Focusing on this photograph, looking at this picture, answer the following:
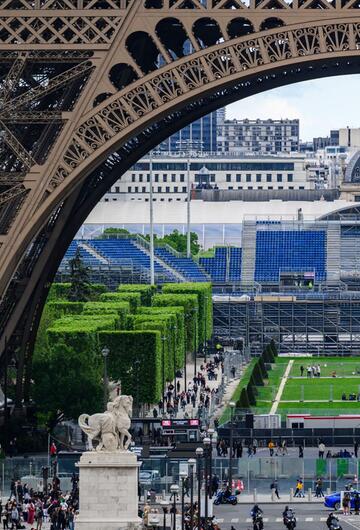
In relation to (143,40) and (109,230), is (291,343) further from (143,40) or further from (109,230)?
(143,40)

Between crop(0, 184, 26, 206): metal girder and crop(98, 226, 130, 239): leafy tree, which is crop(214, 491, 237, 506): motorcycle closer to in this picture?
crop(0, 184, 26, 206): metal girder

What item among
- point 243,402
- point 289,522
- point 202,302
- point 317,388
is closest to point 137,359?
point 243,402

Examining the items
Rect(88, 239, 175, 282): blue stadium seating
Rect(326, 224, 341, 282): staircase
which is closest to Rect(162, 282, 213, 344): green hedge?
Rect(88, 239, 175, 282): blue stadium seating

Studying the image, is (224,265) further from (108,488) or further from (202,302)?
(108,488)

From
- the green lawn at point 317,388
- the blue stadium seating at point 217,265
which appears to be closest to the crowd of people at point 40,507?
the green lawn at point 317,388

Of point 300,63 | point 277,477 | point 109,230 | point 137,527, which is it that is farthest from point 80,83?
point 109,230

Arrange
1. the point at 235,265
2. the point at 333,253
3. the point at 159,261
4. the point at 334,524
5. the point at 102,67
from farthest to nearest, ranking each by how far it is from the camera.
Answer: the point at 333,253 < the point at 235,265 < the point at 159,261 < the point at 334,524 < the point at 102,67

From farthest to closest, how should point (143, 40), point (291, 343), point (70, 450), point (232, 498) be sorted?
point (291, 343) → point (70, 450) → point (232, 498) → point (143, 40)
